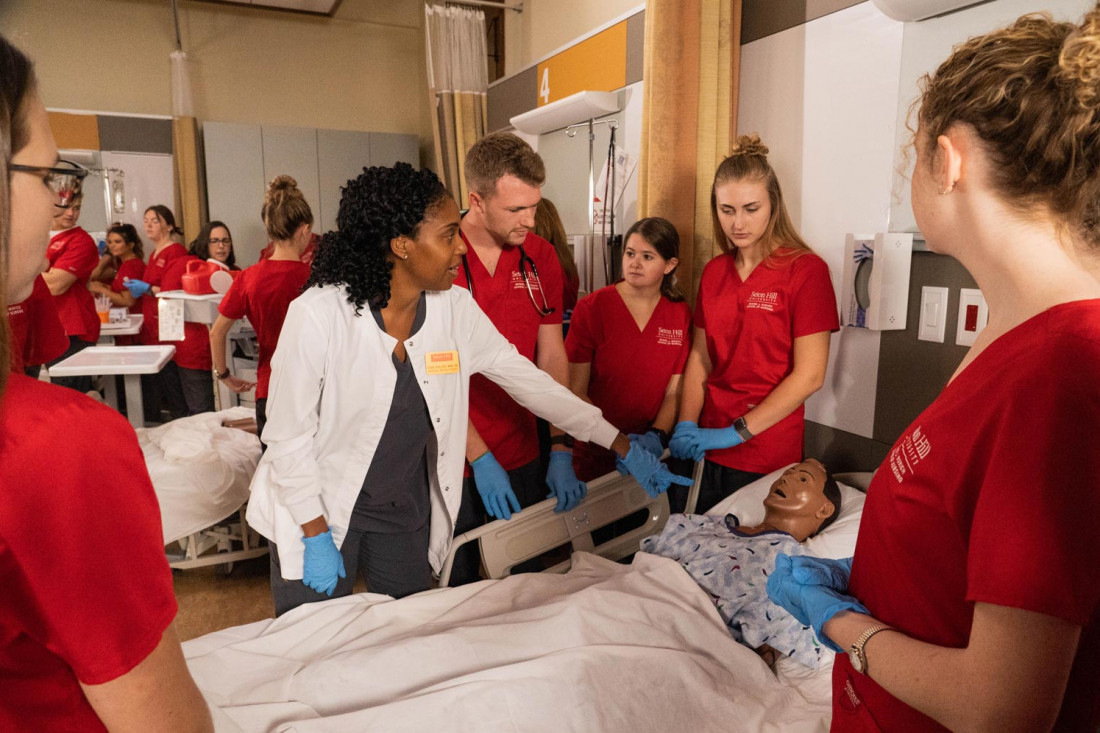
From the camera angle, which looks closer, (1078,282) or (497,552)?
(1078,282)

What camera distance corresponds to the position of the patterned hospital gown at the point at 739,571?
175 centimetres

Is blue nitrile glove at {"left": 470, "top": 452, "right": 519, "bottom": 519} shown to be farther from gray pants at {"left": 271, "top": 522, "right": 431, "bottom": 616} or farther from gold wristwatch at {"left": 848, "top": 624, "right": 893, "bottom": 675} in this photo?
gold wristwatch at {"left": 848, "top": 624, "right": 893, "bottom": 675}

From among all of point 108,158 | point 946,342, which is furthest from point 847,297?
point 108,158

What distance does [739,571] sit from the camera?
1894mm

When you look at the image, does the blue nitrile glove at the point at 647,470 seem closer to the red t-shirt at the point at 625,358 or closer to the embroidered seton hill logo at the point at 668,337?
the red t-shirt at the point at 625,358

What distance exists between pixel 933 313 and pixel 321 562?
1879 mm

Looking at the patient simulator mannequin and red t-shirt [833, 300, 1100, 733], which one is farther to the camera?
the patient simulator mannequin

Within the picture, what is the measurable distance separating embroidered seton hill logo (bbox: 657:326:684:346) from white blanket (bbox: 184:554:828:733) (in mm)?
956

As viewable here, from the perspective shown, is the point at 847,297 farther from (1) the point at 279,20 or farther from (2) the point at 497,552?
(1) the point at 279,20

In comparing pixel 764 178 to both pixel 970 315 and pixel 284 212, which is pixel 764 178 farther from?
pixel 284 212

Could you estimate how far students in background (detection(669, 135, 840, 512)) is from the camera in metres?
2.11

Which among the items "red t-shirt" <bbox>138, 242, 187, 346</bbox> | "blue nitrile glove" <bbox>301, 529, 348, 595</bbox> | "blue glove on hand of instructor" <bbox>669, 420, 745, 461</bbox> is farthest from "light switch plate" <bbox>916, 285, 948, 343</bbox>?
"red t-shirt" <bbox>138, 242, 187, 346</bbox>

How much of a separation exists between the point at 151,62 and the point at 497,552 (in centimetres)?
653

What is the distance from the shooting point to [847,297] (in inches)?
91.9
